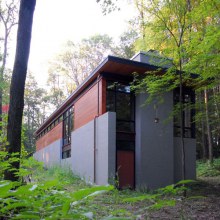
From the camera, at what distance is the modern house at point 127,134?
11.9m

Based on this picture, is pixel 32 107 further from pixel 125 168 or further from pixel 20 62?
pixel 20 62

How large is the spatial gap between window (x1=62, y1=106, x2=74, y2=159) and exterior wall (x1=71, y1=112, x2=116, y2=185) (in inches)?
88.1

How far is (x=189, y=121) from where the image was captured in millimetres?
14508

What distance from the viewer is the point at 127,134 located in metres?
12.5

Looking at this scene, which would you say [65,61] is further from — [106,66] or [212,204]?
[212,204]

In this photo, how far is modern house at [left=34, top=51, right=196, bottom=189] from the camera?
38.9 ft

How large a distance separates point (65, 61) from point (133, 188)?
27.0m

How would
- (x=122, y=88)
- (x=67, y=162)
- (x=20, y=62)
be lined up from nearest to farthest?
(x=20, y=62) → (x=122, y=88) → (x=67, y=162)

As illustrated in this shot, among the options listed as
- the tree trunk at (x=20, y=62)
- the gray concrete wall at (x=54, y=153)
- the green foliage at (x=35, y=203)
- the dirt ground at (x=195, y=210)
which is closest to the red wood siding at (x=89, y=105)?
the gray concrete wall at (x=54, y=153)

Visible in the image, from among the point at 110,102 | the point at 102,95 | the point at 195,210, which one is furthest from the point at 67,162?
the point at 195,210

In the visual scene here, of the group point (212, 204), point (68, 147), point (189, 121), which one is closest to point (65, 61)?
point (68, 147)

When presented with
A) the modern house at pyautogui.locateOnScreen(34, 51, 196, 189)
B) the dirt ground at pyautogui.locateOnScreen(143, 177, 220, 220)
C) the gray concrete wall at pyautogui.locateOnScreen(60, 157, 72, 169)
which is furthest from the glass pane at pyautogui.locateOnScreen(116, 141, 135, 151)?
the gray concrete wall at pyautogui.locateOnScreen(60, 157, 72, 169)

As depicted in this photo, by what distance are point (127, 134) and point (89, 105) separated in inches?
99.7

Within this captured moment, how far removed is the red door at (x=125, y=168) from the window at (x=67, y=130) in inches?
245
